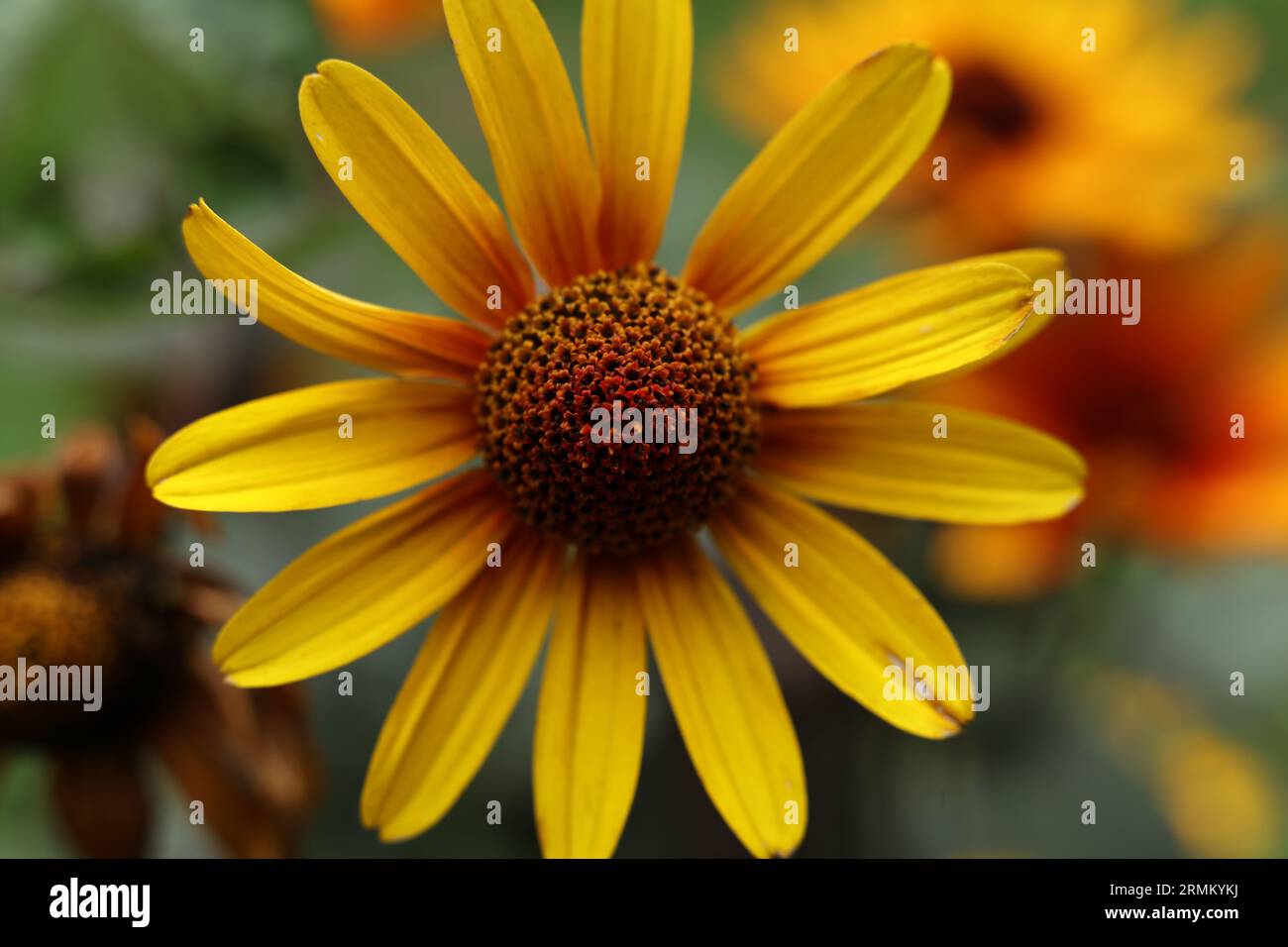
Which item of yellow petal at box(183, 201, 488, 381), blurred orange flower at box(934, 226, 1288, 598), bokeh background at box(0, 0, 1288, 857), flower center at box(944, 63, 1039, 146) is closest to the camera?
yellow petal at box(183, 201, 488, 381)

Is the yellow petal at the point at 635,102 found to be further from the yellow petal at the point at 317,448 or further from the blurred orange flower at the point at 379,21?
the blurred orange flower at the point at 379,21

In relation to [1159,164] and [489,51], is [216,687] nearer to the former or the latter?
[489,51]

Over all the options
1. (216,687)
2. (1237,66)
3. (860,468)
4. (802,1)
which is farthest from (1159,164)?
(216,687)

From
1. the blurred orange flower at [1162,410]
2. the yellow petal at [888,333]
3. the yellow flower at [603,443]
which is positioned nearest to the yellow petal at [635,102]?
the yellow flower at [603,443]

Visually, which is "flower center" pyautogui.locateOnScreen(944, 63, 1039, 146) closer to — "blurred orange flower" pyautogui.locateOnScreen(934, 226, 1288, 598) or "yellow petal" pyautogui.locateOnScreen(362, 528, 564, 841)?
"blurred orange flower" pyautogui.locateOnScreen(934, 226, 1288, 598)

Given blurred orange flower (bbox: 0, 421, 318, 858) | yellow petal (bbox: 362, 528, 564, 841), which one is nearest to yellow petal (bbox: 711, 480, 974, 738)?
yellow petal (bbox: 362, 528, 564, 841)

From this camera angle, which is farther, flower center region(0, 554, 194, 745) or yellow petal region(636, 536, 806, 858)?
flower center region(0, 554, 194, 745)
